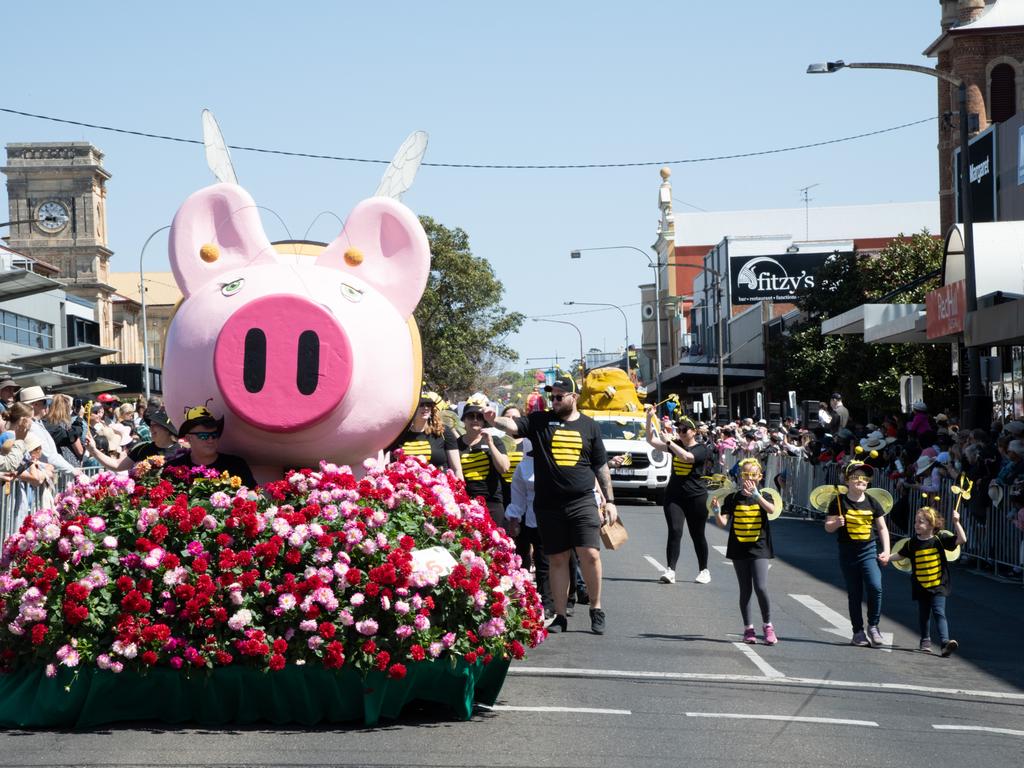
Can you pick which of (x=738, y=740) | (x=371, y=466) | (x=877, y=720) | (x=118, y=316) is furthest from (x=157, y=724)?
(x=118, y=316)

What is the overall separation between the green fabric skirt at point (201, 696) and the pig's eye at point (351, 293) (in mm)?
2001

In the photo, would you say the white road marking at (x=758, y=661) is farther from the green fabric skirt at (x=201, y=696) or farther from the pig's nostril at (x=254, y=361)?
the pig's nostril at (x=254, y=361)

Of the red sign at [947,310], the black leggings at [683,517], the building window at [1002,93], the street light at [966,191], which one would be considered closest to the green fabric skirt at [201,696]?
the black leggings at [683,517]

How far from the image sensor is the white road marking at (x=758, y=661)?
31.7 feet

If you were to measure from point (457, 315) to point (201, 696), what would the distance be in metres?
47.3

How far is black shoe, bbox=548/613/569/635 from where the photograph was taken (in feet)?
36.7

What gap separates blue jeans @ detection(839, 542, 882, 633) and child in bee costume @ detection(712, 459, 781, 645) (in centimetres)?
60

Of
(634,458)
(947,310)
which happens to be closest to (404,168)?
(947,310)

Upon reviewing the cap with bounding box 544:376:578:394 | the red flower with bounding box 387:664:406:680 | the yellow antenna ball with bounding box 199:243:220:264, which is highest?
the yellow antenna ball with bounding box 199:243:220:264

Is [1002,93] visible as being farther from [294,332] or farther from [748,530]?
[294,332]

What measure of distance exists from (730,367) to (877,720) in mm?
52409

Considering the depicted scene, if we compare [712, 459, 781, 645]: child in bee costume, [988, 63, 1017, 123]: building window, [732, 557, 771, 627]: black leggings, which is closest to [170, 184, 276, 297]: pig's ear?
[712, 459, 781, 645]: child in bee costume

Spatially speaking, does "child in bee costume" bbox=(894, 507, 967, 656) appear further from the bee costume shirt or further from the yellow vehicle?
the yellow vehicle

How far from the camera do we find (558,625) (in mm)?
11406
